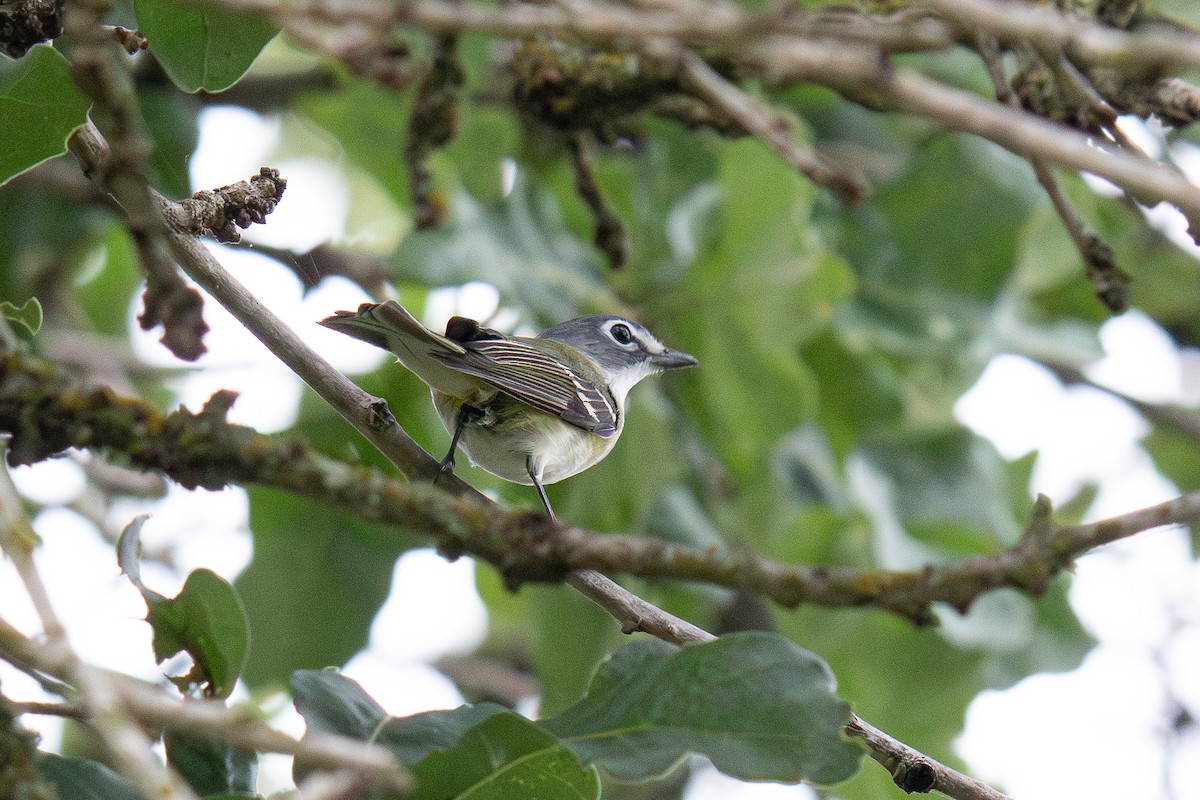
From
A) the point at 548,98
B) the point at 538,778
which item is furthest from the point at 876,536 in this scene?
the point at 538,778

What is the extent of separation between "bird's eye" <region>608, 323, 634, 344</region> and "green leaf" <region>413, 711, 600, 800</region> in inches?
99.5

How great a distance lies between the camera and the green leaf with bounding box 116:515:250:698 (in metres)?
1.97

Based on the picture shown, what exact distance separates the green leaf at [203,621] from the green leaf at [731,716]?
0.57m

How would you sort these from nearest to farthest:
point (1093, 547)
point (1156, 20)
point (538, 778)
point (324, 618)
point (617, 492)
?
point (1093, 547), point (538, 778), point (1156, 20), point (324, 618), point (617, 492)

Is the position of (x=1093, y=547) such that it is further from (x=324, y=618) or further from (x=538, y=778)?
(x=324, y=618)

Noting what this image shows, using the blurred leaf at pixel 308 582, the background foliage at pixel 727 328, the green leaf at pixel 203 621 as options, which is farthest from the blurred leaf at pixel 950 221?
the green leaf at pixel 203 621

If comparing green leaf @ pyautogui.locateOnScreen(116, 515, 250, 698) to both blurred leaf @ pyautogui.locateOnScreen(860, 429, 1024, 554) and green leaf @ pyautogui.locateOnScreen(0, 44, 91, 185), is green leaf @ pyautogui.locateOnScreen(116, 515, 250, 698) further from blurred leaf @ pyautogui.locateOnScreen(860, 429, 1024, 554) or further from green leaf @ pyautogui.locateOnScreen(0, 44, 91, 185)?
blurred leaf @ pyautogui.locateOnScreen(860, 429, 1024, 554)

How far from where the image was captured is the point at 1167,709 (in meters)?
5.89

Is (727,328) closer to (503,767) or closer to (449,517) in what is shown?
(503,767)

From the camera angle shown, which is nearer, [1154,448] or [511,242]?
[511,242]

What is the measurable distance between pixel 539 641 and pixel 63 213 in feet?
7.72

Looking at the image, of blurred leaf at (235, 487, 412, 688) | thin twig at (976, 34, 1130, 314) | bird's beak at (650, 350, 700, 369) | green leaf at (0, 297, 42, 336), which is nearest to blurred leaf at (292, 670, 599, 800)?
green leaf at (0, 297, 42, 336)

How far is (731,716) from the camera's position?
1723mm

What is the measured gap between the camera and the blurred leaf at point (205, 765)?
6.09ft
